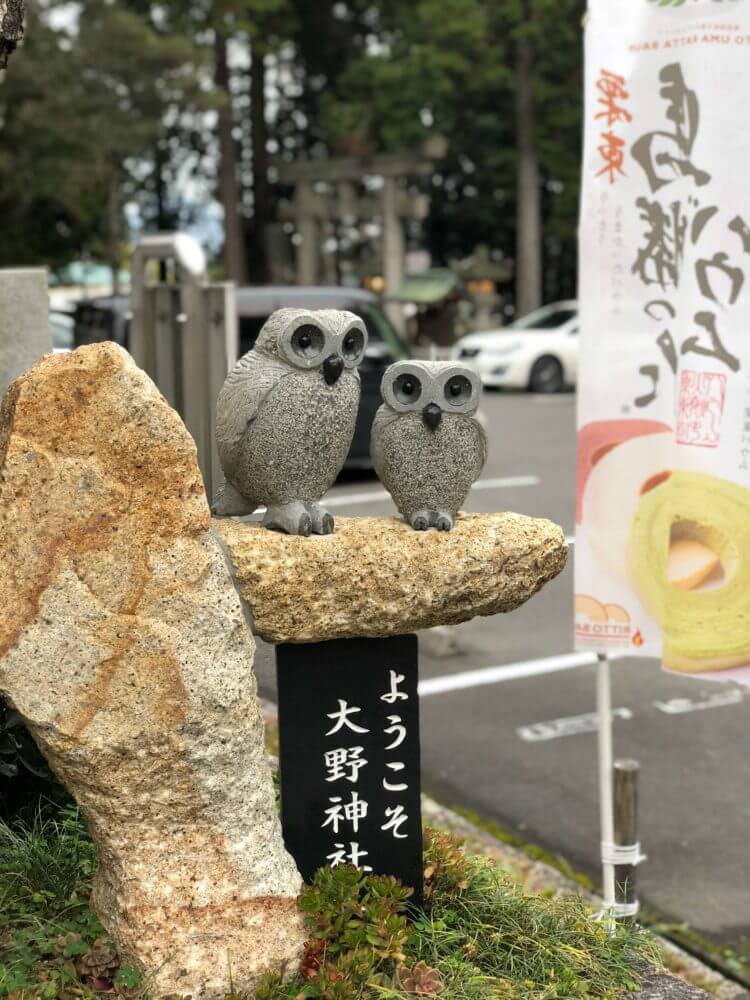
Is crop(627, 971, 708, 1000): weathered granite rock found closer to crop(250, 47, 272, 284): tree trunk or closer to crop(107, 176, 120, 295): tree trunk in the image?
crop(107, 176, 120, 295): tree trunk

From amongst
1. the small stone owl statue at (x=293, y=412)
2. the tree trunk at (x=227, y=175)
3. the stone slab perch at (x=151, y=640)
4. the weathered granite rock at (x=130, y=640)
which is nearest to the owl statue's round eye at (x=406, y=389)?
the small stone owl statue at (x=293, y=412)

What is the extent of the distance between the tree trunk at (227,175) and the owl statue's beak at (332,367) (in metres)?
19.3

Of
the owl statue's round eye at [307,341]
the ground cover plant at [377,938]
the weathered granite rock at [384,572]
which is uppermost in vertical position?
the owl statue's round eye at [307,341]

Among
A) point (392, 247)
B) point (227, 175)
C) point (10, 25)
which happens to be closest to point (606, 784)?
point (10, 25)

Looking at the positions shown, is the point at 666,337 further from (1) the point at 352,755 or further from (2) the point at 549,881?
(2) the point at 549,881

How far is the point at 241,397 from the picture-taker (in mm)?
2598

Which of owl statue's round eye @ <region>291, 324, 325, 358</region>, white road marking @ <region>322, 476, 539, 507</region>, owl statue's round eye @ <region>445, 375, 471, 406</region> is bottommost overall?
white road marking @ <region>322, 476, 539, 507</region>

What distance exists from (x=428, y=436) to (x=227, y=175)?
785 inches

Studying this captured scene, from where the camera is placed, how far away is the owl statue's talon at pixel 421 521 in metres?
2.71

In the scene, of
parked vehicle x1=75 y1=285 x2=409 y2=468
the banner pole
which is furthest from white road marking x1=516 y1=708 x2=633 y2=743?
parked vehicle x1=75 y1=285 x2=409 y2=468

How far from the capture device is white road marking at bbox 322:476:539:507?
9.34m

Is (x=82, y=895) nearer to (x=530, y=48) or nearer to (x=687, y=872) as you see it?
(x=687, y=872)

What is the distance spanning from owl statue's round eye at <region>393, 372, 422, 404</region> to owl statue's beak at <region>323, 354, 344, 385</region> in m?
0.17

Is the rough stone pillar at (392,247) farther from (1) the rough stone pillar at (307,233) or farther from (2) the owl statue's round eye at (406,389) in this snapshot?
(2) the owl statue's round eye at (406,389)
